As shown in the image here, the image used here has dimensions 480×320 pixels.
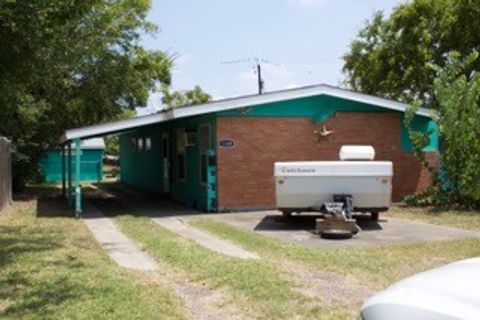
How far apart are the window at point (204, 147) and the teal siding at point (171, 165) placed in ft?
0.50

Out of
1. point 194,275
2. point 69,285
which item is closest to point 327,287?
point 194,275

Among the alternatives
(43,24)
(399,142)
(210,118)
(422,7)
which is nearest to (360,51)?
(422,7)

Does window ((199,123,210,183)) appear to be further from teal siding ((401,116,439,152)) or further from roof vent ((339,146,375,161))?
teal siding ((401,116,439,152))

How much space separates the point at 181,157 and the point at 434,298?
17252 millimetres

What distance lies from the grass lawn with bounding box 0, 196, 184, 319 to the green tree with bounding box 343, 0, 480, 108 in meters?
21.3

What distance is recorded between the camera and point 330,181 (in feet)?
41.7

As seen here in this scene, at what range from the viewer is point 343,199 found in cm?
1266

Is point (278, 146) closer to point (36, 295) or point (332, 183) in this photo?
point (332, 183)

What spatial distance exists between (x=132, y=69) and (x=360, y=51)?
1479 cm

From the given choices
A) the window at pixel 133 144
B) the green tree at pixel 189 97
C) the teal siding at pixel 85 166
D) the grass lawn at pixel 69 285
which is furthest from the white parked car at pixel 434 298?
the green tree at pixel 189 97

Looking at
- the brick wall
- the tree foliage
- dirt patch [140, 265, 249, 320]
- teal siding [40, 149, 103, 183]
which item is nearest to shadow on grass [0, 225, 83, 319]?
dirt patch [140, 265, 249, 320]

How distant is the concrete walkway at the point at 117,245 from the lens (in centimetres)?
919

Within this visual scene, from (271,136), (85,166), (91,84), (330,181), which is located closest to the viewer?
(330,181)

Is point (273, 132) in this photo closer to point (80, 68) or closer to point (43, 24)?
point (43, 24)
